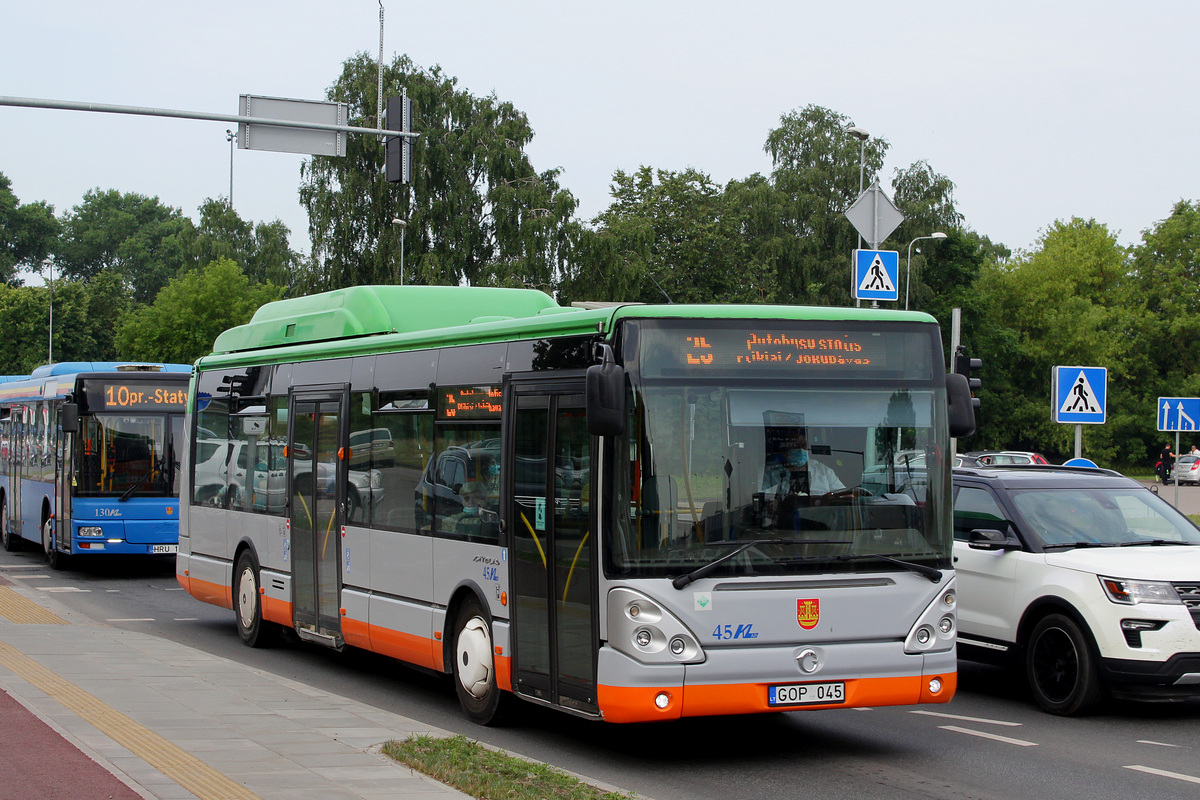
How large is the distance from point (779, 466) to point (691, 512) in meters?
0.62

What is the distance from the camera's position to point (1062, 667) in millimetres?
10336

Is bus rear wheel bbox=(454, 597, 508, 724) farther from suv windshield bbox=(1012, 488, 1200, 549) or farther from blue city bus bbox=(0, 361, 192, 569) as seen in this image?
blue city bus bbox=(0, 361, 192, 569)

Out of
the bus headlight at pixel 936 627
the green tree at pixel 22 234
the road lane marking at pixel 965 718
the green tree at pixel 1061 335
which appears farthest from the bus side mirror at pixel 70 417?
the green tree at pixel 22 234

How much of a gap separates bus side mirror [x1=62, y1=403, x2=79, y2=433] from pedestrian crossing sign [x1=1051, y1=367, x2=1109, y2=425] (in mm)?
13784

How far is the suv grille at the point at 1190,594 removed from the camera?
32.0 ft

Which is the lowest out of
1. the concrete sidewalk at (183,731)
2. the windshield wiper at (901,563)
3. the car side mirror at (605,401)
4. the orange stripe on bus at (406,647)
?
the concrete sidewalk at (183,731)

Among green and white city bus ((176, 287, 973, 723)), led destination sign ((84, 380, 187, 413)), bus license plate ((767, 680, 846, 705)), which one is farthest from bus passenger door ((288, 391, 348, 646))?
led destination sign ((84, 380, 187, 413))

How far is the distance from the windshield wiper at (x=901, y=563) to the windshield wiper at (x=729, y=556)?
9cm

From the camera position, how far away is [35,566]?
74.5 feet

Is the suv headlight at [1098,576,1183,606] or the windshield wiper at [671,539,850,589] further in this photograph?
the suv headlight at [1098,576,1183,606]

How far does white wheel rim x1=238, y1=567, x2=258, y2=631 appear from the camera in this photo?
14047 mm

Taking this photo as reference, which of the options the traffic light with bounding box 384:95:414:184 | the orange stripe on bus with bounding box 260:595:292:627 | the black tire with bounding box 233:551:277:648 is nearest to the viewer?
the orange stripe on bus with bounding box 260:595:292:627

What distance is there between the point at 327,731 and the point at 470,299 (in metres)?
5.09

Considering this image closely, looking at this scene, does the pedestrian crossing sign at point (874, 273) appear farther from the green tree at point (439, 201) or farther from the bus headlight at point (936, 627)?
the green tree at point (439, 201)
